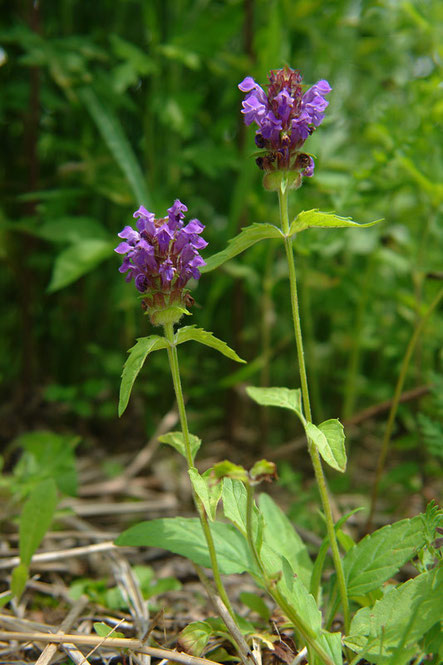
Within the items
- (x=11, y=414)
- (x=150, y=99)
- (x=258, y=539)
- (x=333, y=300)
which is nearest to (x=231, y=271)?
(x=333, y=300)

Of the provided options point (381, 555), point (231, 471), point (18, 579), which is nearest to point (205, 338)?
point (231, 471)

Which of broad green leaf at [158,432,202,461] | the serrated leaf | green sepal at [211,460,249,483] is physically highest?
broad green leaf at [158,432,202,461]

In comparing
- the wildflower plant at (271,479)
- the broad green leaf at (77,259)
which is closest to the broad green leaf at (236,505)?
the wildflower plant at (271,479)

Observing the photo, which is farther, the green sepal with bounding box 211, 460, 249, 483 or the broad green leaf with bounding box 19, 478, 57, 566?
the broad green leaf with bounding box 19, 478, 57, 566

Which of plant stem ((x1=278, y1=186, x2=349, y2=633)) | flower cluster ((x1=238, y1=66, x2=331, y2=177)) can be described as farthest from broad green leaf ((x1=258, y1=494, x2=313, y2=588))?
flower cluster ((x1=238, y1=66, x2=331, y2=177))

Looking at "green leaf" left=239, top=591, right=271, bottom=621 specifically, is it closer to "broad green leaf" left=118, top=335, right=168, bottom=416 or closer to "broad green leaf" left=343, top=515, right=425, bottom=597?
"broad green leaf" left=343, top=515, right=425, bottom=597

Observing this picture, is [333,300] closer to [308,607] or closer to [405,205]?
[405,205]

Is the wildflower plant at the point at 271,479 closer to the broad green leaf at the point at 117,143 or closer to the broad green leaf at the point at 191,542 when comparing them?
the broad green leaf at the point at 191,542
